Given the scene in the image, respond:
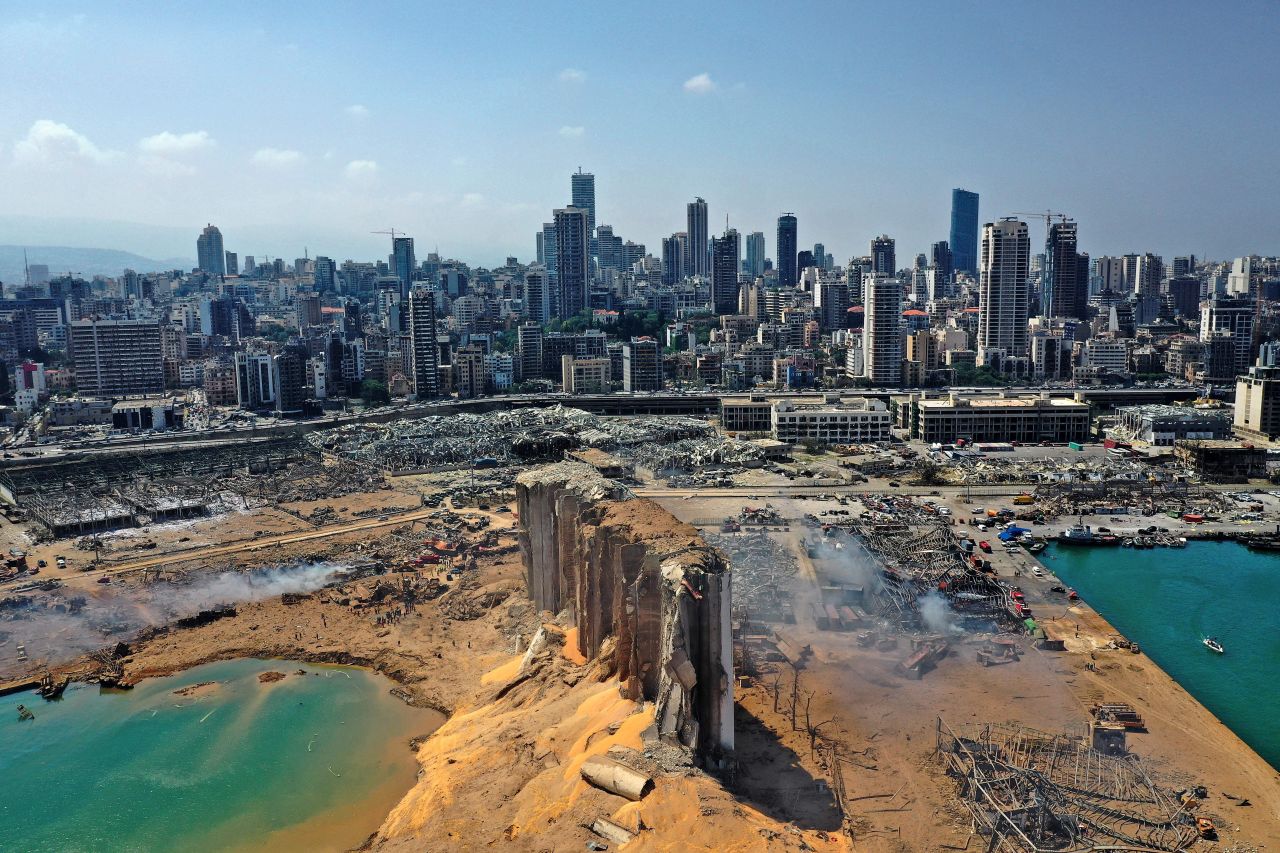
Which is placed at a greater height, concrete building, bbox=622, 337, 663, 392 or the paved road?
concrete building, bbox=622, 337, 663, 392

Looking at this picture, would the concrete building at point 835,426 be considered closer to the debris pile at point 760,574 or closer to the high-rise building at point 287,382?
the debris pile at point 760,574

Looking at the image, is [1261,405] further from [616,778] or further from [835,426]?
[616,778]

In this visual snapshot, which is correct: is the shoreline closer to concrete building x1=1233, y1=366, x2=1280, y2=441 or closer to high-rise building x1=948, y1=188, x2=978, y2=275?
concrete building x1=1233, y1=366, x2=1280, y2=441

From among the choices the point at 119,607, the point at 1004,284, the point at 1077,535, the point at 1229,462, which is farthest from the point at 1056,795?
the point at 1004,284

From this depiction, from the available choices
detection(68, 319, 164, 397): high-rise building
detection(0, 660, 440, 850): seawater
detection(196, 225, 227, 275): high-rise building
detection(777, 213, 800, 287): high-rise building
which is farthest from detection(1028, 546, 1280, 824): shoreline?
detection(196, 225, 227, 275): high-rise building

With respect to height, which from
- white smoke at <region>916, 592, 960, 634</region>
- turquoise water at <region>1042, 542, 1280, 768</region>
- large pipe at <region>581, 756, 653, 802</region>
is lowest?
turquoise water at <region>1042, 542, 1280, 768</region>

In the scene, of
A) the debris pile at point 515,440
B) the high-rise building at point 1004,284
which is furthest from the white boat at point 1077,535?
the high-rise building at point 1004,284

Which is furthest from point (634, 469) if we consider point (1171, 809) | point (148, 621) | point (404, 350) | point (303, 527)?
point (404, 350)

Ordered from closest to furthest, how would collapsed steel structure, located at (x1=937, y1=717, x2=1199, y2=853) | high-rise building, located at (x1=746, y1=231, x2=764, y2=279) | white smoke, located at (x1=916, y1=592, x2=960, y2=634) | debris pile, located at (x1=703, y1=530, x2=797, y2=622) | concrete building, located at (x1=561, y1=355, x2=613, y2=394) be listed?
1. collapsed steel structure, located at (x1=937, y1=717, x2=1199, y2=853)
2. white smoke, located at (x1=916, y1=592, x2=960, y2=634)
3. debris pile, located at (x1=703, y1=530, x2=797, y2=622)
4. concrete building, located at (x1=561, y1=355, x2=613, y2=394)
5. high-rise building, located at (x1=746, y1=231, x2=764, y2=279)
